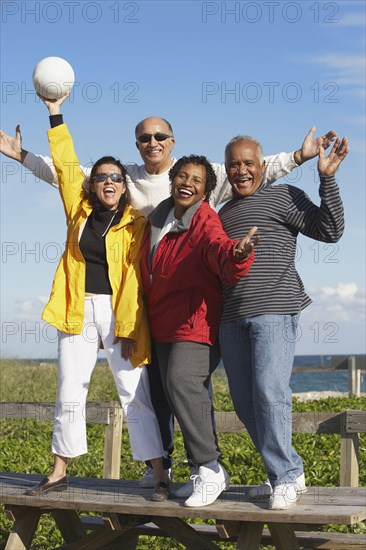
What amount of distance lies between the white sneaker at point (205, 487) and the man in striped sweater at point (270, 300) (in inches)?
8.6

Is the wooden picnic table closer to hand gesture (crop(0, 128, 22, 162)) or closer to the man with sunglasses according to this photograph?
the man with sunglasses

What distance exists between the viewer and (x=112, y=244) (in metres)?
5.42

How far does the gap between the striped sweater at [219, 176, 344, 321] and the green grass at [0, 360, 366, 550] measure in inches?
116

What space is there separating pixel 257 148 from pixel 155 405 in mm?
1649

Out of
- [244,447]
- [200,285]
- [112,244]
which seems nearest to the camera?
[200,285]

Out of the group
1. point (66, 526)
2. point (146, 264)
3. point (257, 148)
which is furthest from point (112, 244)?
point (66, 526)

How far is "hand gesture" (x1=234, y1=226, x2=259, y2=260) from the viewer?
4.54 metres

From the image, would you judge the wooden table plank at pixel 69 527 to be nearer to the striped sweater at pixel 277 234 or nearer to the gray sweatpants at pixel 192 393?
the gray sweatpants at pixel 192 393

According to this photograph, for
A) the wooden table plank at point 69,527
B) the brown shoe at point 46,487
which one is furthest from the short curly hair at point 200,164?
the wooden table plank at point 69,527

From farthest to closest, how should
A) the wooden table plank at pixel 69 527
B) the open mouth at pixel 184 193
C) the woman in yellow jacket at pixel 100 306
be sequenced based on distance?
the wooden table plank at pixel 69 527, the woman in yellow jacket at pixel 100 306, the open mouth at pixel 184 193

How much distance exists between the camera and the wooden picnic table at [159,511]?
4848 mm

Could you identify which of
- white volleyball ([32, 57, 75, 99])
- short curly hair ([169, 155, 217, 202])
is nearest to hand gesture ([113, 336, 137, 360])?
short curly hair ([169, 155, 217, 202])

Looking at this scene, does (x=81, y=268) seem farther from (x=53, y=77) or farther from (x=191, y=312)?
(x=53, y=77)

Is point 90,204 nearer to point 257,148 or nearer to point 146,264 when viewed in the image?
point 146,264
